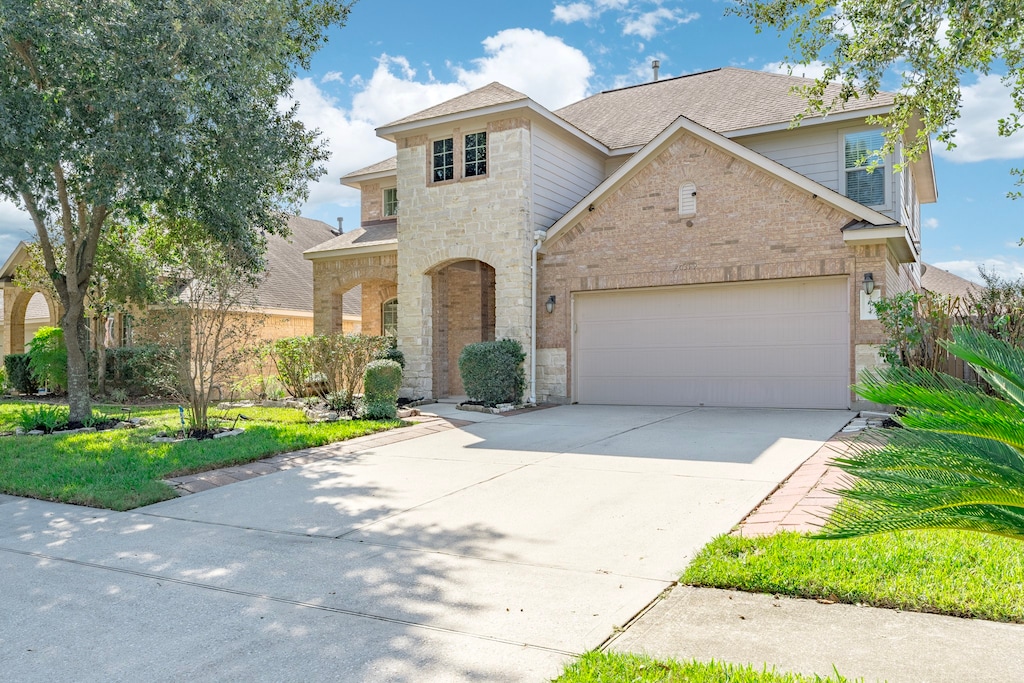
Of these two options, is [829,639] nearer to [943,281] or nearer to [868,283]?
[868,283]

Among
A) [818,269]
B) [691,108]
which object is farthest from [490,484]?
[691,108]

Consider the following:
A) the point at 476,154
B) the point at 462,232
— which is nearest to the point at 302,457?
the point at 462,232

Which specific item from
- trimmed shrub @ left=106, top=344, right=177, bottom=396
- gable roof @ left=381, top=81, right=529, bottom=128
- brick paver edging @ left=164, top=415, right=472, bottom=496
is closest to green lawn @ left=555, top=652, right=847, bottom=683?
brick paver edging @ left=164, top=415, right=472, bottom=496

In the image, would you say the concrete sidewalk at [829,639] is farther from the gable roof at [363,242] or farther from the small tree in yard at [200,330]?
the gable roof at [363,242]

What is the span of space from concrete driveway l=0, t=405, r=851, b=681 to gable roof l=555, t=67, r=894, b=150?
8874 millimetres

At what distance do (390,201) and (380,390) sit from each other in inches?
345

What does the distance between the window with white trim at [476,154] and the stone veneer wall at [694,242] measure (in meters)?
2.10

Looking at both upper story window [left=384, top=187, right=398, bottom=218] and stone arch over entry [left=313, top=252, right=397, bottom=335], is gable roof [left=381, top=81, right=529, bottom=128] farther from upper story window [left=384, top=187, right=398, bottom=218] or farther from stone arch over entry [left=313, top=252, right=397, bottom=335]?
upper story window [left=384, top=187, right=398, bottom=218]

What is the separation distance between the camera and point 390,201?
19312 mm

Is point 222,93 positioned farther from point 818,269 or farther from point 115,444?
point 818,269

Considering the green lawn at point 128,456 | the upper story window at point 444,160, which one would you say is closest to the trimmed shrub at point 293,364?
the green lawn at point 128,456

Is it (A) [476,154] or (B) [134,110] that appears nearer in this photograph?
(B) [134,110]

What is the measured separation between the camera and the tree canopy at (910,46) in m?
8.88

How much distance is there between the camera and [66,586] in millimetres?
4535
